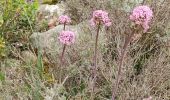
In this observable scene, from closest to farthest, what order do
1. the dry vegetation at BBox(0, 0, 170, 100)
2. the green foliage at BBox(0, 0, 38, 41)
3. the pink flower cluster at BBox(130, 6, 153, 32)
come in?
1. the pink flower cluster at BBox(130, 6, 153, 32)
2. the dry vegetation at BBox(0, 0, 170, 100)
3. the green foliage at BBox(0, 0, 38, 41)

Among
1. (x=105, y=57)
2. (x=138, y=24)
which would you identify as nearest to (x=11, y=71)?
(x=105, y=57)

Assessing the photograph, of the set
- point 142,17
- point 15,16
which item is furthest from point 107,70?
point 15,16

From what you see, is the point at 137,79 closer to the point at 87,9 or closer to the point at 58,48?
the point at 58,48

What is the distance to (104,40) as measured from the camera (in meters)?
3.24

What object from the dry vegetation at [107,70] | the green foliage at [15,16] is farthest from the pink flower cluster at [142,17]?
the green foliage at [15,16]

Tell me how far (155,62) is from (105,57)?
16.2 inches

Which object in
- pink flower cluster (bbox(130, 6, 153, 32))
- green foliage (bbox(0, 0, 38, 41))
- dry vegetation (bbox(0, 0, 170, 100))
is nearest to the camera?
pink flower cluster (bbox(130, 6, 153, 32))

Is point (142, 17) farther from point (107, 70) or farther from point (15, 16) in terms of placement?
point (15, 16)

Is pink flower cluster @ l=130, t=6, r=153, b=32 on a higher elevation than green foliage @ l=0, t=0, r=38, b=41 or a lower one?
higher

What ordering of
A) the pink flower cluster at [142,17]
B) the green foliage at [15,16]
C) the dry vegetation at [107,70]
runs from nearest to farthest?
the pink flower cluster at [142,17]
the dry vegetation at [107,70]
the green foliage at [15,16]

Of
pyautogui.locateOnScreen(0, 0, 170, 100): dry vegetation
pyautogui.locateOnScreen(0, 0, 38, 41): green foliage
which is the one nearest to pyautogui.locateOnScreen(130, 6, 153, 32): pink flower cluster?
pyautogui.locateOnScreen(0, 0, 170, 100): dry vegetation

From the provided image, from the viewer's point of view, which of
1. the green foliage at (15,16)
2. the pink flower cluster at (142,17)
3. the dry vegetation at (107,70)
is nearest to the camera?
the pink flower cluster at (142,17)

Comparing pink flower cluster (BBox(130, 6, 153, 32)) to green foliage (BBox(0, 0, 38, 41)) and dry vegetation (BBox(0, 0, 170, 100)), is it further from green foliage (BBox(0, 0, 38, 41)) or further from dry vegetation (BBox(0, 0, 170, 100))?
green foliage (BBox(0, 0, 38, 41))

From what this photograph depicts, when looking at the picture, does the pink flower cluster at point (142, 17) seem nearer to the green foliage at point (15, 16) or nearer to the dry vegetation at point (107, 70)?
the dry vegetation at point (107, 70)
